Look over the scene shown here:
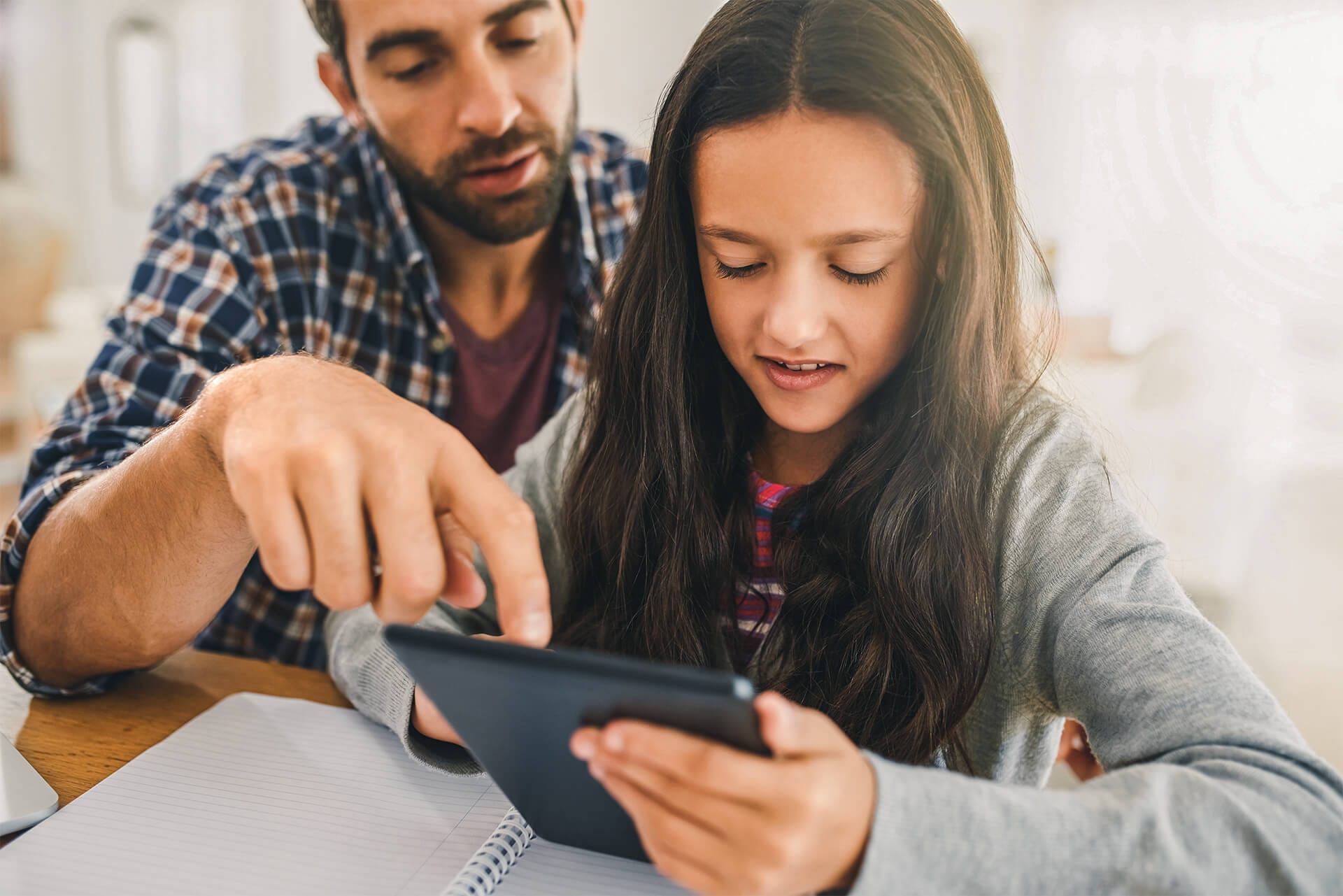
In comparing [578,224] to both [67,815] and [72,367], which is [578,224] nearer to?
[67,815]

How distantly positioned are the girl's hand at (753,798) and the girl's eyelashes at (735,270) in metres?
0.44

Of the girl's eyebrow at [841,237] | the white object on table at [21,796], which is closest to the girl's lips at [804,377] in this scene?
the girl's eyebrow at [841,237]

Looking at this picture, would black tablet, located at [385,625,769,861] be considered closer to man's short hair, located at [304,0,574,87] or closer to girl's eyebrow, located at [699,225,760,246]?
girl's eyebrow, located at [699,225,760,246]

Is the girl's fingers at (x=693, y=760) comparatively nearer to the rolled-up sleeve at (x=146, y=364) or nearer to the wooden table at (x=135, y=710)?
the wooden table at (x=135, y=710)

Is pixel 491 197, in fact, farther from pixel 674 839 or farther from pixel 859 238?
pixel 674 839

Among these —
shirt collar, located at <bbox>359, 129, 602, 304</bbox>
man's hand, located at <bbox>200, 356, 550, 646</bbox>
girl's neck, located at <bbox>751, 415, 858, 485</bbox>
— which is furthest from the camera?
shirt collar, located at <bbox>359, 129, 602, 304</bbox>

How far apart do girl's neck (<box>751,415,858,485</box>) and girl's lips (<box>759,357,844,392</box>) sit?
0.42ft

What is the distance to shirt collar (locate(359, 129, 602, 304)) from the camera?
1.57 meters

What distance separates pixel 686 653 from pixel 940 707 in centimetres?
23

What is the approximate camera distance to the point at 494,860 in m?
0.73

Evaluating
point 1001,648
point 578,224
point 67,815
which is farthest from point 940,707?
point 578,224

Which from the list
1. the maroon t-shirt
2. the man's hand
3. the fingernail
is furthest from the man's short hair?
the fingernail

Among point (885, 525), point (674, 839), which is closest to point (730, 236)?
point (885, 525)

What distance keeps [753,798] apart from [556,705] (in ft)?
0.38
